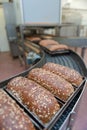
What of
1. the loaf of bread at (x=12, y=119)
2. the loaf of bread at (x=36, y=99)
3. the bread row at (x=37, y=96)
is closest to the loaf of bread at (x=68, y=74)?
the bread row at (x=37, y=96)

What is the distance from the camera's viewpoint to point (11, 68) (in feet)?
10.7

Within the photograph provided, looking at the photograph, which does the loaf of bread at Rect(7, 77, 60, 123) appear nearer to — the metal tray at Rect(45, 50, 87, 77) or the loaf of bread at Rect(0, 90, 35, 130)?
the loaf of bread at Rect(0, 90, 35, 130)

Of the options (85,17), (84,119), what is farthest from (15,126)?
(85,17)

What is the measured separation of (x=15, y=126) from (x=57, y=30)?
9.53ft

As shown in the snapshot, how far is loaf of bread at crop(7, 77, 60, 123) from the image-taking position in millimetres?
595

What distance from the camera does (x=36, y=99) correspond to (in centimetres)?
64

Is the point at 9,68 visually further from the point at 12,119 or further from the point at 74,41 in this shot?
the point at 12,119

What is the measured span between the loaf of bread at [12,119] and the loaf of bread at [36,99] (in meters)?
0.09

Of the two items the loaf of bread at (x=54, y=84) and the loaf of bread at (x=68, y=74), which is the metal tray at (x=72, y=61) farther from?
the loaf of bread at (x=54, y=84)

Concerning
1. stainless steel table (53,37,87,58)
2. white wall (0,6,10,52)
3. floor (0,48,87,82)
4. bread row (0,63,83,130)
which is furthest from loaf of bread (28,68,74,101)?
white wall (0,6,10,52)

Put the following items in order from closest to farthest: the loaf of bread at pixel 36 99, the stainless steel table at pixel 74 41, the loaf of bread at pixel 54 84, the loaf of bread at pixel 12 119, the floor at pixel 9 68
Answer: the loaf of bread at pixel 12 119 → the loaf of bread at pixel 36 99 → the loaf of bread at pixel 54 84 → the stainless steel table at pixel 74 41 → the floor at pixel 9 68

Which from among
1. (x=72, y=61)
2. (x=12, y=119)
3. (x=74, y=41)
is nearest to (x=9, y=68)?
(x=74, y=41)

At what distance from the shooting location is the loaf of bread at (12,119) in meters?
0.49

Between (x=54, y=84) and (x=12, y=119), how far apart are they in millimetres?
359
